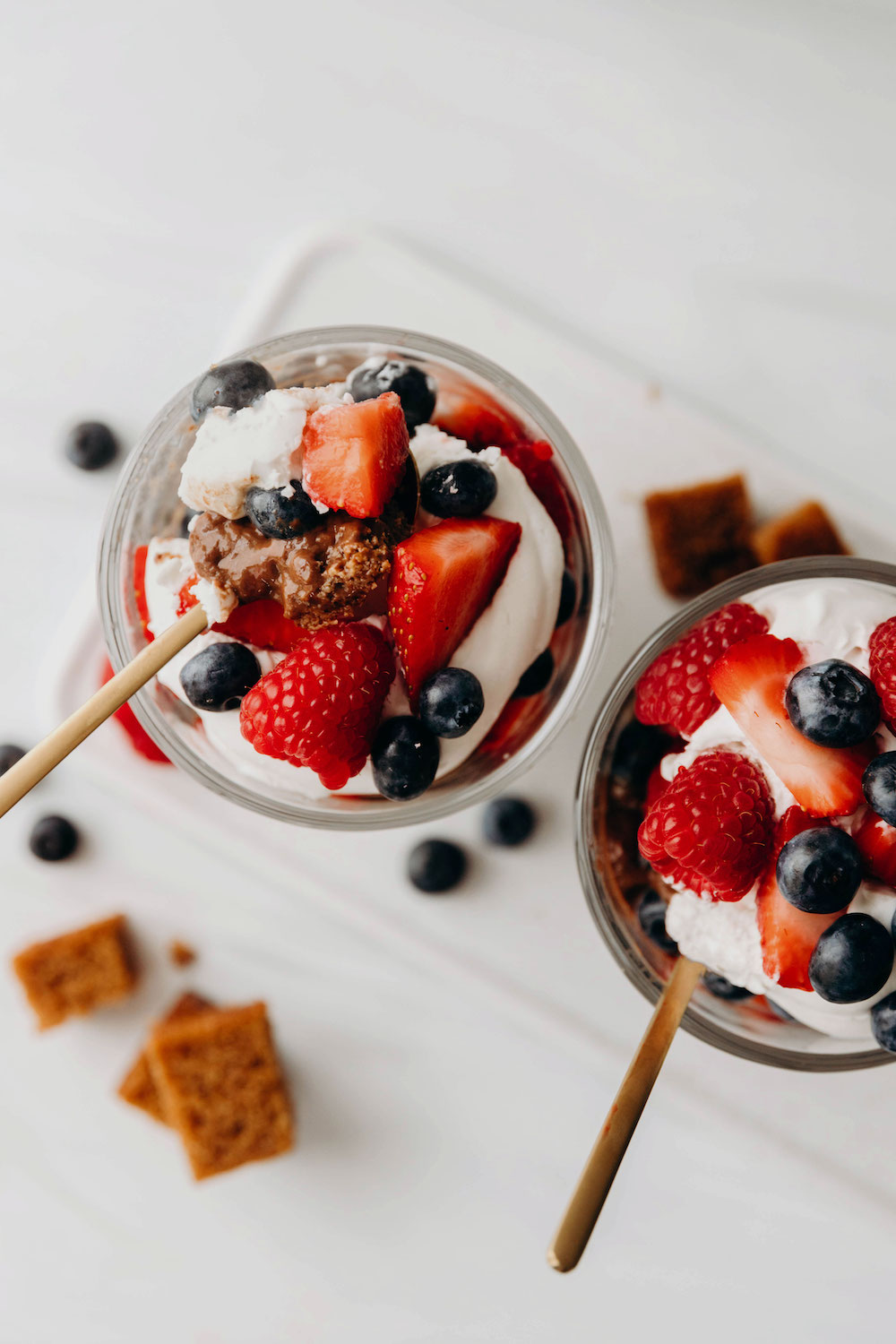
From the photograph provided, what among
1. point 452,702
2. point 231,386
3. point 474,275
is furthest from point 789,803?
point 474,275

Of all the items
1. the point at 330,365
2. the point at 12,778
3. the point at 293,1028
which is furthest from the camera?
the point at 293,1028

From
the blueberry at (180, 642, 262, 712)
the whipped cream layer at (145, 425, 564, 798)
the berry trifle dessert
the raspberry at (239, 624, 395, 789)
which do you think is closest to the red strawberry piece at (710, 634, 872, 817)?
the berry trifle dessert

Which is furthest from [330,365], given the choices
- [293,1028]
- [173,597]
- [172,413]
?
[293,1028]

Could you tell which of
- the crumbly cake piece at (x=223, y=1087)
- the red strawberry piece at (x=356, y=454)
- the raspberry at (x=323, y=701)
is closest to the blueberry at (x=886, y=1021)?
the raspberry at (x=323, y=701)

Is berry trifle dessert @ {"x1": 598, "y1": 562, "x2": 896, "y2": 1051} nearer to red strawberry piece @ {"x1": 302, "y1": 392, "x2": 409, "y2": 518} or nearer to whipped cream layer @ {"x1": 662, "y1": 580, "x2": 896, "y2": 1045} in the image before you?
whipped cream layer @ {"x1": 662, "y1": 580, "x2": 896, "y2": 1045}

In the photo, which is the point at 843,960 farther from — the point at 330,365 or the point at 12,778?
the point at 330,365
